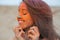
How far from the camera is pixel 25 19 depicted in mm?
752

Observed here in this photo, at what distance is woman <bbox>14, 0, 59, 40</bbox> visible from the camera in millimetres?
735

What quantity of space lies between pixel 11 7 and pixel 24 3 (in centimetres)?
103

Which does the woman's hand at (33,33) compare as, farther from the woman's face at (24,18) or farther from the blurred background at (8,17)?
the blurred background at (8,17)

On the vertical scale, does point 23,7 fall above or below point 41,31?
above

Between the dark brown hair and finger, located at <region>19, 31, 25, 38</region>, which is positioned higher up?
the dark brown hair

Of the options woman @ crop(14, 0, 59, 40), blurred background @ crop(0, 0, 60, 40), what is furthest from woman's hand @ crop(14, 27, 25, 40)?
blurred background @ crop(0, 0, 60, 40)

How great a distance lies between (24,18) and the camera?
750mm

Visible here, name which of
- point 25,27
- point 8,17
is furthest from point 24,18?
point 8,17

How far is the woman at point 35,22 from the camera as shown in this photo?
2.41 ft

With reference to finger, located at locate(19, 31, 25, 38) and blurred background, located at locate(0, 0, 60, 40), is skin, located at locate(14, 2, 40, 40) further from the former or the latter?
blurred background, located at locate(0, 0, 60, 40)

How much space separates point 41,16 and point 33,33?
0.08 m

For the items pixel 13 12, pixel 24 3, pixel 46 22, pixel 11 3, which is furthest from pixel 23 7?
pixel 11 3

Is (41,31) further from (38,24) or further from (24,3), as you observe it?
(24,3)

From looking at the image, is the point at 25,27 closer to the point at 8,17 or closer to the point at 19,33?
the point at 19,33
